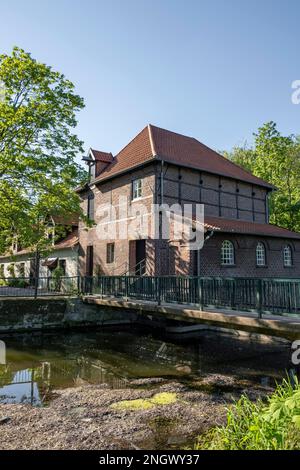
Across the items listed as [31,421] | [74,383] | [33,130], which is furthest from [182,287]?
[33,130]

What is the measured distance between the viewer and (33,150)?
512 inches

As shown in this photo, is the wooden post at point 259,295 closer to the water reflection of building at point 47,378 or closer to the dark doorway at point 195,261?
the water reflection of building at point 47,378

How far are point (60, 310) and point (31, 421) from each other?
30.6 feet

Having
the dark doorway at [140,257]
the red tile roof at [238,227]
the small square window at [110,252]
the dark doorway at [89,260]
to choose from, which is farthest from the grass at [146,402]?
the dark doorway at [89,260]

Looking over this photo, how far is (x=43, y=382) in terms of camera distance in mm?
8359

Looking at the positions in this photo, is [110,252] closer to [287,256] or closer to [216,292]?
[287,256]

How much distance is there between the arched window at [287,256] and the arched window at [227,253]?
447 cm

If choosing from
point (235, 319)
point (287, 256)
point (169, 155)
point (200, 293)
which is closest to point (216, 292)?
point (200, 293)

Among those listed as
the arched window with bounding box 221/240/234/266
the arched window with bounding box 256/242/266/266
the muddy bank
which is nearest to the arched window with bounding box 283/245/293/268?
the arched window with bounding box 256/242/266/266

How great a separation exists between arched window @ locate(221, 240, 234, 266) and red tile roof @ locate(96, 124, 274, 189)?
3.91m

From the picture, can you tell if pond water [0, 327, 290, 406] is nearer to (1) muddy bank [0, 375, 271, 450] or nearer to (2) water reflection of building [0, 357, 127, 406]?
(2) water reflection of building [0, 357, 127, 406]

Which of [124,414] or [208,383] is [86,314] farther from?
[124,414]

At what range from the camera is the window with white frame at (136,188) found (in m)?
17.2

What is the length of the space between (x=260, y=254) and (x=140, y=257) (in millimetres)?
6261
